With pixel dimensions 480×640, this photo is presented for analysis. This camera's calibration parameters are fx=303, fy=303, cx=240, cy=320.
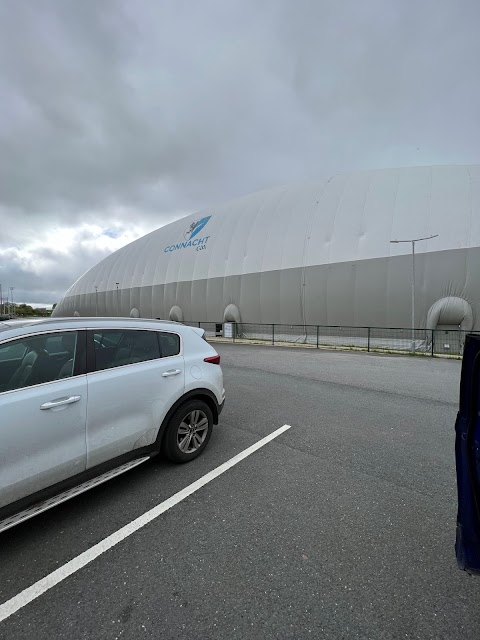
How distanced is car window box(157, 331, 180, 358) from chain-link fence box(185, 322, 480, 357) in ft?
44.9

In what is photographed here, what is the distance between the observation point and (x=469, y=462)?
154 cm

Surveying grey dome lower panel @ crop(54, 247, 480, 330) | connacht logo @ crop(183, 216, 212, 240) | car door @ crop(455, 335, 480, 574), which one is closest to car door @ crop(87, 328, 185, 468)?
car door @ crop(455, 335, 480, 574)

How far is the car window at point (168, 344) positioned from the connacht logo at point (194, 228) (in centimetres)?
2736

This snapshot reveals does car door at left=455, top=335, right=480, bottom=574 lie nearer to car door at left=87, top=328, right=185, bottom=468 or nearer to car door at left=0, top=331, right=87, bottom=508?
car door at left=87, top=328, right=185, bottom=468

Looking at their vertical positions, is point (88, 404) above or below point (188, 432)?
above

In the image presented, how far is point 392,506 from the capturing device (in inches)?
110

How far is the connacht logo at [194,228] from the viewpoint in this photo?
29.8 m

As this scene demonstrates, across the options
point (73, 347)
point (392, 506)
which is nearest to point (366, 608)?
point (392, 506)

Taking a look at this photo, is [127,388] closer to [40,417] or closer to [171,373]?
[171,373]

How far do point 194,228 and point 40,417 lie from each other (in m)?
30.0

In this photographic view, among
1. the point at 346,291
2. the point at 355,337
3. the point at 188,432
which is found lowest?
the point at 188,432

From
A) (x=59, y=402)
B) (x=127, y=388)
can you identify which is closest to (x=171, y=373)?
(x=127, y=388)

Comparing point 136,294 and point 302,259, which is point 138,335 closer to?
point 302,259

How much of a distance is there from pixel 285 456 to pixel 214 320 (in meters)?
21.9
